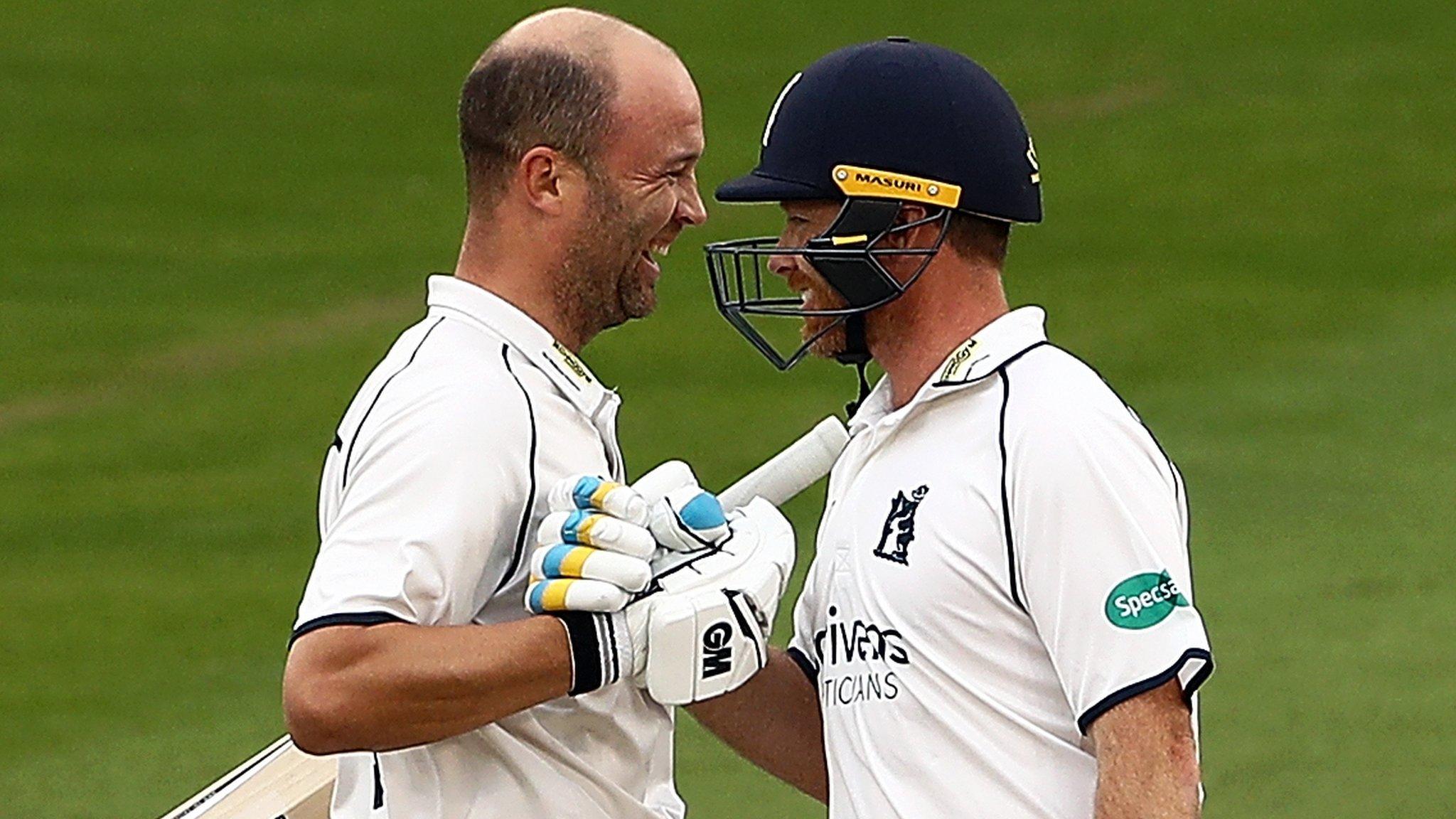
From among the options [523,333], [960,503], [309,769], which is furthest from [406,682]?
[309,769]

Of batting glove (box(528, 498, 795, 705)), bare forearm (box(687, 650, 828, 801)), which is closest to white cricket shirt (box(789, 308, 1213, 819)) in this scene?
batting glove (box(528, 498, 795, 705))

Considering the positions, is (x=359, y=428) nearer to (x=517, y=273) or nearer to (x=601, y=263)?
(x=517, y=273)

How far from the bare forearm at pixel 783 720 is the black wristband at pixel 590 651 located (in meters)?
0.46

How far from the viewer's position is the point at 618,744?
395 centimetres

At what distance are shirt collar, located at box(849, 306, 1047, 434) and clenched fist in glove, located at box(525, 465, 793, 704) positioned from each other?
38cm

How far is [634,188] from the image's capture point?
412 cm

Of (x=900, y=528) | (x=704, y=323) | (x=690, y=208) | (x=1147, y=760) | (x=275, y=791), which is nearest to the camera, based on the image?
(x=1147, y=760)

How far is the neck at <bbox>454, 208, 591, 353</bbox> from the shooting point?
4.07m

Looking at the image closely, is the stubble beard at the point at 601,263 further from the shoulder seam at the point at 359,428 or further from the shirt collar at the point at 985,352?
the shirt collar at the point at 985,352

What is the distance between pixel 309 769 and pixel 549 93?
1564 mm

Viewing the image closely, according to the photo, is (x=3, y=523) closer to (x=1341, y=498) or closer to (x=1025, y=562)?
(x=1341, y=498)

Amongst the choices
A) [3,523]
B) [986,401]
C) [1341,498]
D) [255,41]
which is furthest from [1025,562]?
[255,41]

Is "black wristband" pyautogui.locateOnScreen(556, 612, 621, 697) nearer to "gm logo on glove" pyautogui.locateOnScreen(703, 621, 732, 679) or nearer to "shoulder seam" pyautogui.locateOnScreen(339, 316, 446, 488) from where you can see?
"gm logo on glove" pyautogui.locateOnScreen(703, 621, 732, 679)

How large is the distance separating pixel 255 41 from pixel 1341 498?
11.1 m
